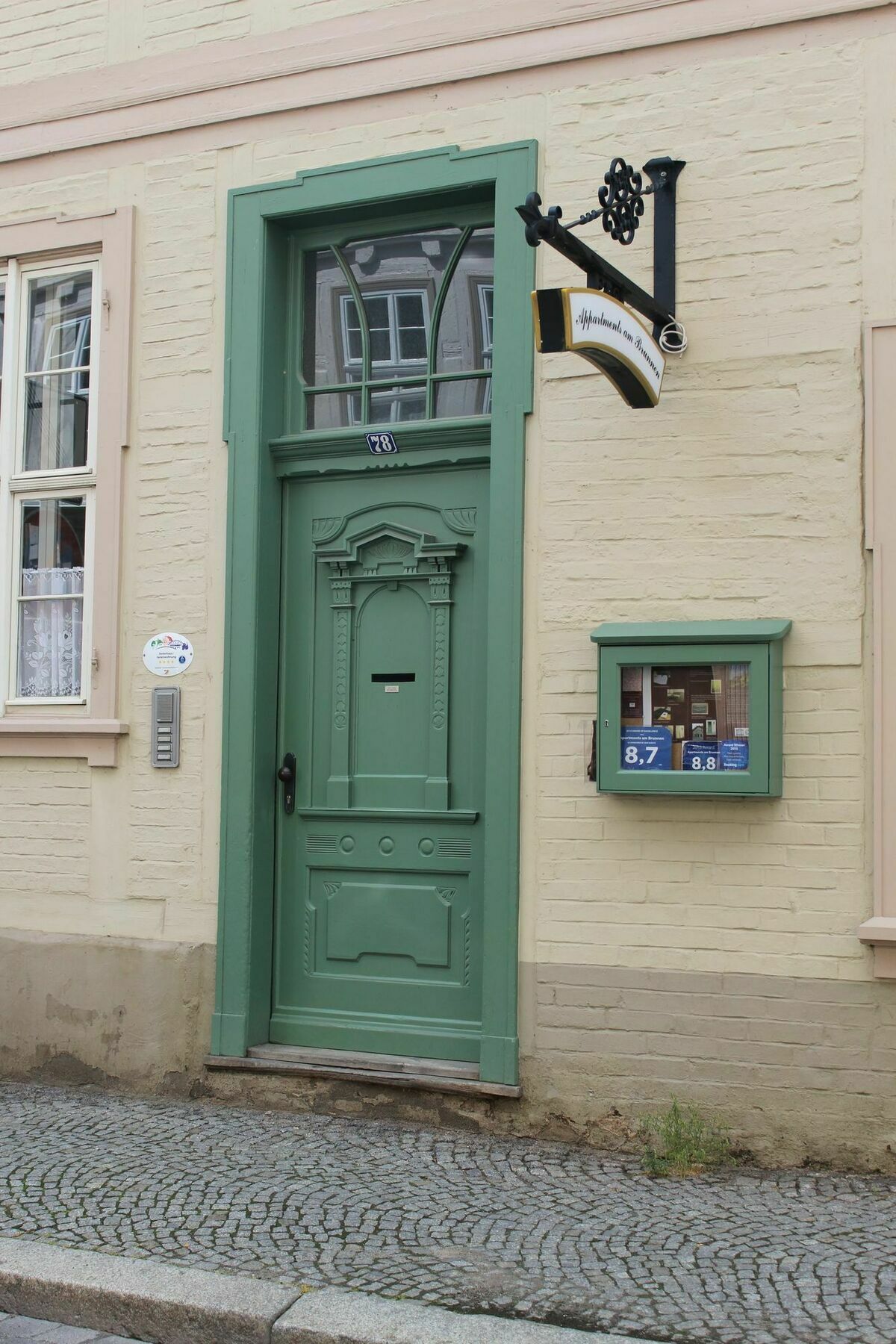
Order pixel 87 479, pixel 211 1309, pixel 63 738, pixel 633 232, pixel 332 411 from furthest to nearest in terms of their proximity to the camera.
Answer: pixel 87 479, pixel 63 738, pixel 332 411, pixel 633 232, pixel 211 1309

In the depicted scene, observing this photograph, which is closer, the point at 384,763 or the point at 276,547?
the point at 384,763

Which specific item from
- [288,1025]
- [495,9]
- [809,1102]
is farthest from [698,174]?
[288,1025]

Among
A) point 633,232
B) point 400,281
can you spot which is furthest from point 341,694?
point 633,232

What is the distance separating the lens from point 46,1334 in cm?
400

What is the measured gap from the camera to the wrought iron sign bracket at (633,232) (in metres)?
4.88

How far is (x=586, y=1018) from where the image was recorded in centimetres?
549

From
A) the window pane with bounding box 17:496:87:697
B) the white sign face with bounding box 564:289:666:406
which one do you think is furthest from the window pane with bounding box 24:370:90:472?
the white sign face with bounding box 564:289:666:406

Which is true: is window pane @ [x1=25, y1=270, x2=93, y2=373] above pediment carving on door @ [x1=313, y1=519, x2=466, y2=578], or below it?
above

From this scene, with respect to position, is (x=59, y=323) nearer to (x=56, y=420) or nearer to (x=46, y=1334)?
(x=56, y=420)

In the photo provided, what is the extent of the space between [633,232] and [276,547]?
214 cm

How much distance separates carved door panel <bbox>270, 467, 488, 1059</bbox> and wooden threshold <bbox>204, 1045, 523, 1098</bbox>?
3.2 inches

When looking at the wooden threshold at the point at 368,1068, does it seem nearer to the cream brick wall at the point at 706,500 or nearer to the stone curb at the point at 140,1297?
the cream brick wall at the point at 706,500

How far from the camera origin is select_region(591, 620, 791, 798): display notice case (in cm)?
514

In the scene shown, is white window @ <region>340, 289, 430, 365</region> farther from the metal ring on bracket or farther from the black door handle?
the black door handle
